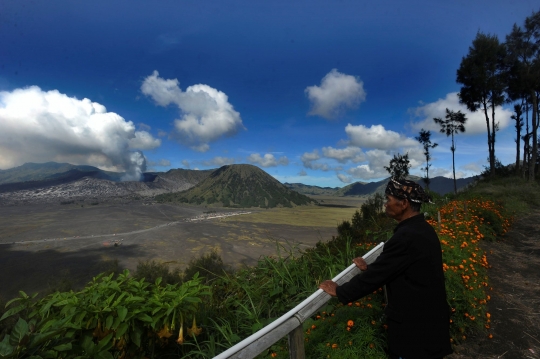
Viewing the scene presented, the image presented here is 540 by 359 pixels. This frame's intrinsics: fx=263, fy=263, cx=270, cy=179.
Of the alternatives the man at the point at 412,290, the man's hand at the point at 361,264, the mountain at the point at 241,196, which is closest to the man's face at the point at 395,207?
the man at the point at 412,290

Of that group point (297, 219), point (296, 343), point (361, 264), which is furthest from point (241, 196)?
point (296, 343)

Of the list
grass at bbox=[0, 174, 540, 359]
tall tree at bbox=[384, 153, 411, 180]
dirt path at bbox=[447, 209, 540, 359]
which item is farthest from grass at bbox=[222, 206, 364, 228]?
grass at bbox=[0, 174, 540, 359]

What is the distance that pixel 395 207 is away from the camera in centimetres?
187

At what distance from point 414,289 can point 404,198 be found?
1.91 ft

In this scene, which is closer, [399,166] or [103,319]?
[103,319]

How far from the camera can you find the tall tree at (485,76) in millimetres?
20672

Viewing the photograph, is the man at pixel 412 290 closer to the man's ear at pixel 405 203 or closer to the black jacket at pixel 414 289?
the black jacket at pixel 414 289

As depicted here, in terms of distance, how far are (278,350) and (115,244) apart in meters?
53.7

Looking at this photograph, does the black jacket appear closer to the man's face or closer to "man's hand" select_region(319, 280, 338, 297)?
"man's hand" select_region(319, 280, 338, 297)

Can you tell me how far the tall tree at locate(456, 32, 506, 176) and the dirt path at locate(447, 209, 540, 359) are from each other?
18908mm

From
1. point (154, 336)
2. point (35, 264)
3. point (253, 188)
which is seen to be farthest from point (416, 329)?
point (253, 188)

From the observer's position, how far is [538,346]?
2.71 meters

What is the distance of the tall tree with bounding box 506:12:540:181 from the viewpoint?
1848 cm

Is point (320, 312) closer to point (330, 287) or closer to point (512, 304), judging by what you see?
point (330, 287)
